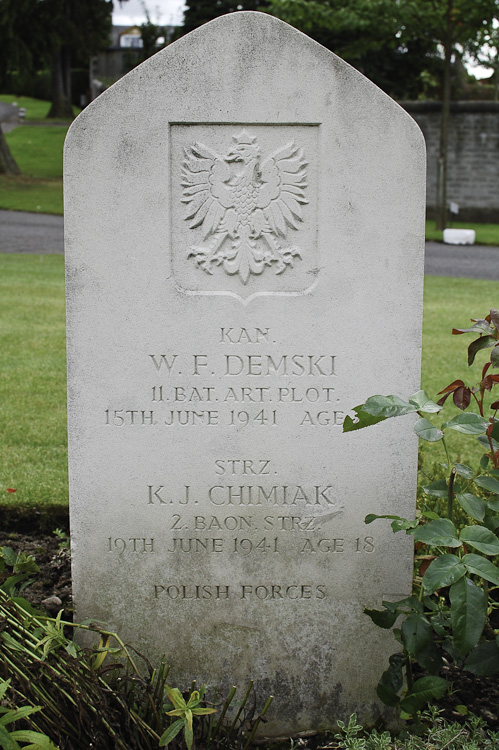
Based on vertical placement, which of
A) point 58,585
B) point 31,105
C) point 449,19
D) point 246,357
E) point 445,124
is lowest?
point 58,585

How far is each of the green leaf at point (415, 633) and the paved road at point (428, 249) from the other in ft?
34.1

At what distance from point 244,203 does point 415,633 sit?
4.72 feet

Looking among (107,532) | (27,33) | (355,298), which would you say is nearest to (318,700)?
(107,532)

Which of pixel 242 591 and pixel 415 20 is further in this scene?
pixel 415 20

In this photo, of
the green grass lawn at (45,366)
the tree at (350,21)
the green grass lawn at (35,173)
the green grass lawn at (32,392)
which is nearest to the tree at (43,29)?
the green grass lawn at (35,173)

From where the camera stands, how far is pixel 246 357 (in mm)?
2732

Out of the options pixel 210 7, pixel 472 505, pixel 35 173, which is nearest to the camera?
pixel 472 505

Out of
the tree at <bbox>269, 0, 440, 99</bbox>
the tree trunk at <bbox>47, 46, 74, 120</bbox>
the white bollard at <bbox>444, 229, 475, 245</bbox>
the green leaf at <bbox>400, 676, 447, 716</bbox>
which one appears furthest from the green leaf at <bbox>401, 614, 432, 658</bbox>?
the tree trunk at <bbox>47, 46, 74, 120</bbox>

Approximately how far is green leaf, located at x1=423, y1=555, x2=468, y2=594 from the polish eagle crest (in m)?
1.09

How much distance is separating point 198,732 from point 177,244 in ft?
5.12

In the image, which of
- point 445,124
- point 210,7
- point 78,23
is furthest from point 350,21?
point 78,23

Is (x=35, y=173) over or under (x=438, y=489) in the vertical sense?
over

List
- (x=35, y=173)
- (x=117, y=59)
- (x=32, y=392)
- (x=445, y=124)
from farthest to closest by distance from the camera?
1. (x=117, y=59)
2. (x=35, y=173)
3. (x=445, y=124)
4. (x=32, y=392)

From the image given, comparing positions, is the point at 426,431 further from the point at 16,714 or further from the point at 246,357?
the point at 16,714
